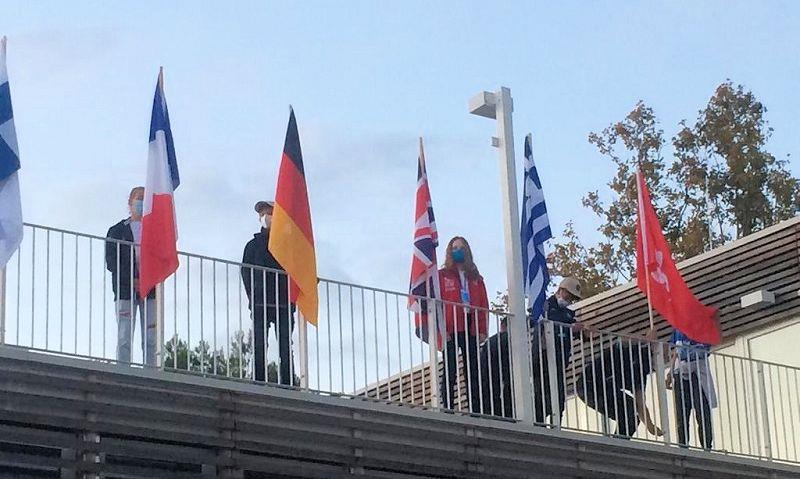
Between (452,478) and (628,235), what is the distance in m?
21.0

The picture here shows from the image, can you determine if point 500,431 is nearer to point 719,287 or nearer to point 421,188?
point 421,188

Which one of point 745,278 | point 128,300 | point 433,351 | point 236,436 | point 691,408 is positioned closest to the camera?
point 236,436

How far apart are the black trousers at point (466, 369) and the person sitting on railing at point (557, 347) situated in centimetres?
64

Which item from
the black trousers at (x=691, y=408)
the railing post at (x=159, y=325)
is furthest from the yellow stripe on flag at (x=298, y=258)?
the black trousers at (x=691, y=408)

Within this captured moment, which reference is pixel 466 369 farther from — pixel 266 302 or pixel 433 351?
pixel 266 302

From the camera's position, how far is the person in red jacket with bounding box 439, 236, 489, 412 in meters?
13.8

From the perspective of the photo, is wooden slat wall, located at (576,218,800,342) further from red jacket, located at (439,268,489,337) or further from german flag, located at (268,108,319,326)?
german flag, located at (268,108,319,326)

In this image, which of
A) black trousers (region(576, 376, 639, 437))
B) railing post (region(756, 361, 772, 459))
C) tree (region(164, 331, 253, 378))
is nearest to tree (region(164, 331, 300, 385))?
tree (region(164, 331, 253, 378))

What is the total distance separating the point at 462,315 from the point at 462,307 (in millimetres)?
88

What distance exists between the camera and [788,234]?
18.8 metres

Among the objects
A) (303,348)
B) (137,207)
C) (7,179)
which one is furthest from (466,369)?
(7,179)

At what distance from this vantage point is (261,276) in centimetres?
1310

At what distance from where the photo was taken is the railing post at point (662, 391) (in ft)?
49.7

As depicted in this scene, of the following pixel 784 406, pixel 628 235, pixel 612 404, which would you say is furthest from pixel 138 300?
pixel 628 235
